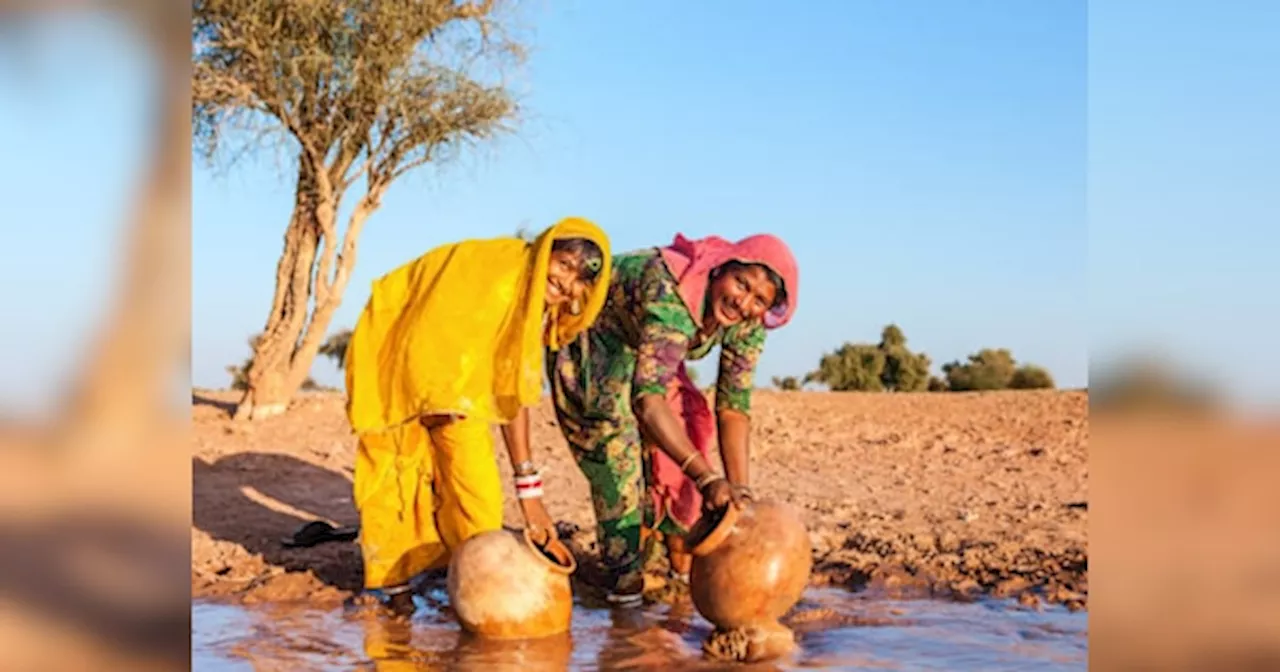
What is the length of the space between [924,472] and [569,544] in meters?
3.97

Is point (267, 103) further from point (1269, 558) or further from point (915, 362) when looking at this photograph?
point (915, 362)

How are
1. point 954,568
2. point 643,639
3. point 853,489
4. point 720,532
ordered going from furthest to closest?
point 853,489
point 954,568
point 643,639
point 720,532

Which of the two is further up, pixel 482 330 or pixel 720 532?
pixel 482 330

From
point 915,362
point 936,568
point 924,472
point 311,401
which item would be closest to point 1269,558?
point 936,568

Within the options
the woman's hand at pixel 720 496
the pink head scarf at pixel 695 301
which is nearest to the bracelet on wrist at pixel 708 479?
the woman's hand at pixel 720 496

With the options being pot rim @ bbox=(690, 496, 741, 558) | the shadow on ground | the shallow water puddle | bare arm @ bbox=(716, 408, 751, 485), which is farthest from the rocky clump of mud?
the shadow on ground

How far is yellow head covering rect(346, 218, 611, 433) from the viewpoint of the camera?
4.70m

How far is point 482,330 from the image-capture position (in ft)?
15.6

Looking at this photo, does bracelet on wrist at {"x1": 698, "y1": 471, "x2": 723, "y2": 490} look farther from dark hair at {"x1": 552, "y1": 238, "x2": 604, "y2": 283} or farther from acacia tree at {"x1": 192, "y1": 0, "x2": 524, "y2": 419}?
acacia tree at {"x1": 192, "y1": 0, "x2": 524, "y2": 419}

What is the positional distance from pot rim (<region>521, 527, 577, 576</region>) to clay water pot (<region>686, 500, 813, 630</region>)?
549 mm

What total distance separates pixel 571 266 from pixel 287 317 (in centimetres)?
882

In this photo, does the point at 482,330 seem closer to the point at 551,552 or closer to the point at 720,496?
the point at 551,552

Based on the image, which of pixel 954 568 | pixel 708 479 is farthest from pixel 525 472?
pixel 954 568

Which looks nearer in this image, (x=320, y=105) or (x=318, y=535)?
(x=318, y=535)
